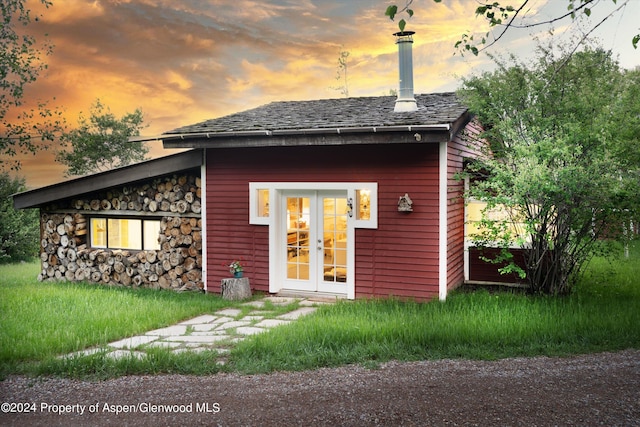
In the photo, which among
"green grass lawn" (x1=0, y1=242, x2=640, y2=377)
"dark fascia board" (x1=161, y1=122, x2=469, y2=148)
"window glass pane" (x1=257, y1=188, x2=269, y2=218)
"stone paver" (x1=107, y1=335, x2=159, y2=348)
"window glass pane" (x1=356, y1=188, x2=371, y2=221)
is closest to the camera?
"green grass lawn" (x1=0, y1=242, x2=640, y2=377)

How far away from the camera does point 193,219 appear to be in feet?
38.0

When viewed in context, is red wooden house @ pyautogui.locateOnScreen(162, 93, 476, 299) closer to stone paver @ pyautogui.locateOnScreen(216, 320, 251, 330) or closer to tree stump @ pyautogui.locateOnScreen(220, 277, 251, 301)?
tree stump @ pyautogui.locateOnScreen(220, 277, 251, 301)

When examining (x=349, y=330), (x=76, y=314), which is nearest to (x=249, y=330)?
(x=349, y=330)

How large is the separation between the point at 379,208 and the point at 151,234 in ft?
17.0

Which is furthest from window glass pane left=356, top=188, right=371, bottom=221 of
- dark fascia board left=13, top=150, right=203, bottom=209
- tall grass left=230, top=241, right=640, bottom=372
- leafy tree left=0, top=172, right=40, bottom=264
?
leafy tree left=0, top=172, right=40, bottom=264

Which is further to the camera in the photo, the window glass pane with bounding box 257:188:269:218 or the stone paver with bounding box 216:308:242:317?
the window glass pane with bounding box 257:188:269:218

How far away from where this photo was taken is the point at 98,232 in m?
12.8

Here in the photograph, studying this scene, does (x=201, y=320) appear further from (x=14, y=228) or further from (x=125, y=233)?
(x=14, y=228)

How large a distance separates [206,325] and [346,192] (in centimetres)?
351

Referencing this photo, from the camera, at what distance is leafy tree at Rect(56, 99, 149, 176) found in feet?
98.4

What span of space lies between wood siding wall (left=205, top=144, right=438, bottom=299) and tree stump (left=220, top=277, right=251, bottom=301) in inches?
19.5

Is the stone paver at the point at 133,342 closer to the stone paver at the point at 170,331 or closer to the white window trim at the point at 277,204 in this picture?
the stone paver at the point at 170,331

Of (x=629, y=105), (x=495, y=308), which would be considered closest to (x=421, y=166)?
(x=495, y=308)

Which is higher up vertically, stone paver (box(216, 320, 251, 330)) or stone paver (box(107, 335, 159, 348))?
stone paver (box(216, 320, 251, 330))
